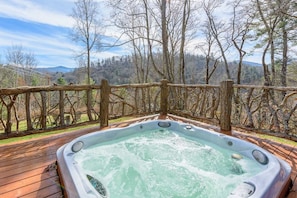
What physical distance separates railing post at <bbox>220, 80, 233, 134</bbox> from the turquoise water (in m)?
0.79

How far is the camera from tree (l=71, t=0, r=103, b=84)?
1012cm

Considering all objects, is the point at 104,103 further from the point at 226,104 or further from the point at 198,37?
the point at 198,37

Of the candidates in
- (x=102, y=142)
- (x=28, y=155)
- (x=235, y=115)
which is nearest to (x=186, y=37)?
(x=235, y=115)

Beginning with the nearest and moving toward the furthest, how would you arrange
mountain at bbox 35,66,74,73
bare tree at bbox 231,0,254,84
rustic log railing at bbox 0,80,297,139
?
rustic log railing at bbox 0,80,297,139 < bare tree at bbox 231,0,254,84 < mountain at bbox 35,66,74,73

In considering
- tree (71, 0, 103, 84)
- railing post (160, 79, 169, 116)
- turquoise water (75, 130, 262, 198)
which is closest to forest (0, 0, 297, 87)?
tree (71, 0, 103, 84)

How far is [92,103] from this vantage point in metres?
4.23

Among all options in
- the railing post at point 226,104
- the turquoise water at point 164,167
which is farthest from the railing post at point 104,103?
the railing post at point 226,104

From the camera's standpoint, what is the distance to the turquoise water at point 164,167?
1893 mm

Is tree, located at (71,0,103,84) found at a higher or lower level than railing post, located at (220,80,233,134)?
higher

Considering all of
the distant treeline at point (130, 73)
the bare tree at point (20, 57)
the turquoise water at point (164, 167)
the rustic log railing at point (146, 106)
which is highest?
the bare tree at point (20, 57)

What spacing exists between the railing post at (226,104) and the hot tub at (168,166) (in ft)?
2.23

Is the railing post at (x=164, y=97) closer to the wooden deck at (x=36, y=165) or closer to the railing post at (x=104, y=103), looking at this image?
the railing post at (x=104, y=103)

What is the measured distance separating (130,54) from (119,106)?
7.65 metres

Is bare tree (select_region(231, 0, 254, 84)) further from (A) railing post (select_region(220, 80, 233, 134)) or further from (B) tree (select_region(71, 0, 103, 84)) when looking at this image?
(B) tree (select_region(71, 0, 103, 84))
